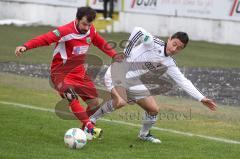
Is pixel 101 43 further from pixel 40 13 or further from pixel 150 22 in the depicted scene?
pixel 40 13

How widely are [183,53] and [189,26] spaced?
4291 millimetres

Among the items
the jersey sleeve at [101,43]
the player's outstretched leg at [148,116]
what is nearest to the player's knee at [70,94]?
the jersey sleeve at [101,43]

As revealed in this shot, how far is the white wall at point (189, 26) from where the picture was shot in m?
28.4

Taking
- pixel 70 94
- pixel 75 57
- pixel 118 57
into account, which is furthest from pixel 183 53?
pixel 70 94

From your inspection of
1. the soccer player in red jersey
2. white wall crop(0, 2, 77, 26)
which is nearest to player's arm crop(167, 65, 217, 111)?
the soccer player in red jersey

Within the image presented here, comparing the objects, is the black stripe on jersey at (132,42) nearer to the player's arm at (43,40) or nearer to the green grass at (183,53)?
the player's arm at (43,40)

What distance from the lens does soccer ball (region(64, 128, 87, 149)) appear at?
398 inches

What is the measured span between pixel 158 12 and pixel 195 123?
1805 centimetres

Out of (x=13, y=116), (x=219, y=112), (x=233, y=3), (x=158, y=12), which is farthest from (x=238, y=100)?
(x=158, y=12)

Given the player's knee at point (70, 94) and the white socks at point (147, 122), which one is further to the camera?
the white socks at point (147, 122)

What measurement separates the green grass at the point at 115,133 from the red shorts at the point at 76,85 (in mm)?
731

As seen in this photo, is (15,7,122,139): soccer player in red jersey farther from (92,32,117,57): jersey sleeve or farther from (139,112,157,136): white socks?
(139,112,157,136): white socks

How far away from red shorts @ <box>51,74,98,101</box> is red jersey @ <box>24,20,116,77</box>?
67 mm

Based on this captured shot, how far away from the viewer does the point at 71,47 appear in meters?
11.1
